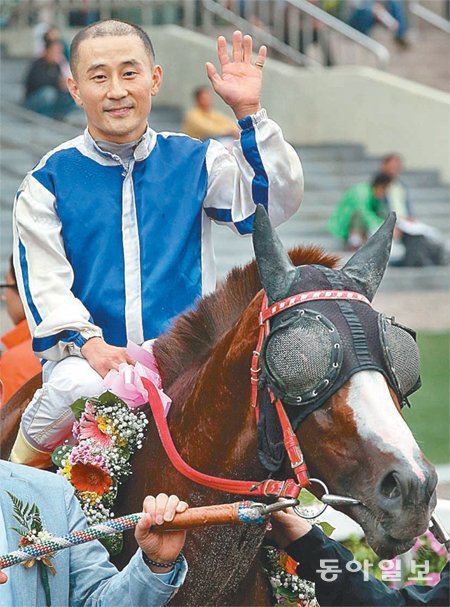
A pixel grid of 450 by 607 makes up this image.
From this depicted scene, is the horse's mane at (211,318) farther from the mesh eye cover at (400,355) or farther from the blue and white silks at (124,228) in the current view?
the mesh eye cover at (400,355)

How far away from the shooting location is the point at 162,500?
3.36m

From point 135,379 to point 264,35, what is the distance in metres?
18.7

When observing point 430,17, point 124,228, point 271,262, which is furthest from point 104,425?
point 430,17

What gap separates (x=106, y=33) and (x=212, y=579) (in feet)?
5.95

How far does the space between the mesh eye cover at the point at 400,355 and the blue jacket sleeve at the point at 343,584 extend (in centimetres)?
78

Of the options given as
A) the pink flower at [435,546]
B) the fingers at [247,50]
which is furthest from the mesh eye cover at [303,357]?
the pink flower at [435,546]

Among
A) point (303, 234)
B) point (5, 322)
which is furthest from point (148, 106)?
point (303, 234)

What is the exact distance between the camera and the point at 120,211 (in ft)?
15.3

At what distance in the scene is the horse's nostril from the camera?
3.43 meters

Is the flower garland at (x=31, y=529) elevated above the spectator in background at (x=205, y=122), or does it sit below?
above

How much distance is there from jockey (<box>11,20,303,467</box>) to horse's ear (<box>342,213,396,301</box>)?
669 mm

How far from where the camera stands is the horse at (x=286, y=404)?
3500 millimetres

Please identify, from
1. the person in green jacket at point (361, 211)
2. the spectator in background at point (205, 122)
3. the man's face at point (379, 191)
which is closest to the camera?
the person in green jacket at point (361, 211)

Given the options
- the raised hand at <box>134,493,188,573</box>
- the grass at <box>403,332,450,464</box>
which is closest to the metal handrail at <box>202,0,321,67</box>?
the grass at <box>403,332,450,464</box>
